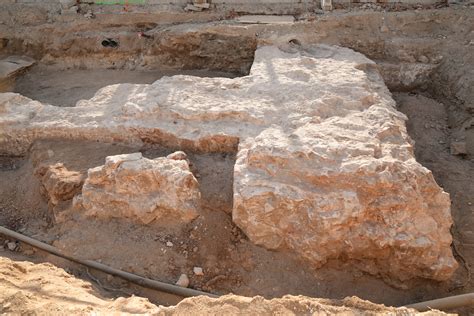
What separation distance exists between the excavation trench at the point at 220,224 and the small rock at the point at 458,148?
0.05 meters

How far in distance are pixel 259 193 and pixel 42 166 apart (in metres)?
2.37

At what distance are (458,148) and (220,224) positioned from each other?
3.18 m

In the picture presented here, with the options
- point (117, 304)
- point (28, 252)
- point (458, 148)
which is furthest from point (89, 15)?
point (458, 148)

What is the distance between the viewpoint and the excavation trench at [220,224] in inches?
148

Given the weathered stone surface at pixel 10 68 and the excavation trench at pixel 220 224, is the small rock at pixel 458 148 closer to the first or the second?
the excavation trench at pixel 220 224

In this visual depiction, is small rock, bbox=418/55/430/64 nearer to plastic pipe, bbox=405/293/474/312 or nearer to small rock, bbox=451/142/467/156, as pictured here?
small rock, bbox=451/142/467/156

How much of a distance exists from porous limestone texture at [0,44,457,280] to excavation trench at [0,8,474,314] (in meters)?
0.14

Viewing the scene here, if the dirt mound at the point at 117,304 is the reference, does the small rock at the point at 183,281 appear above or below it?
below

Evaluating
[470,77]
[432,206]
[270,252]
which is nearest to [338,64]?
[470,77]

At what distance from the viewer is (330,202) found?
364cm

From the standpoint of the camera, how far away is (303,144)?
398 cm

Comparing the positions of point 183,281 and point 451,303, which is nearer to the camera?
point 451,303

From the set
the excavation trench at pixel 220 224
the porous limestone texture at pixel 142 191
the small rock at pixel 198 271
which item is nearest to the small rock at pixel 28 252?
the excavation trench at pixel 220 224

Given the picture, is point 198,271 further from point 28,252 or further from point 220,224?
point 28,252
